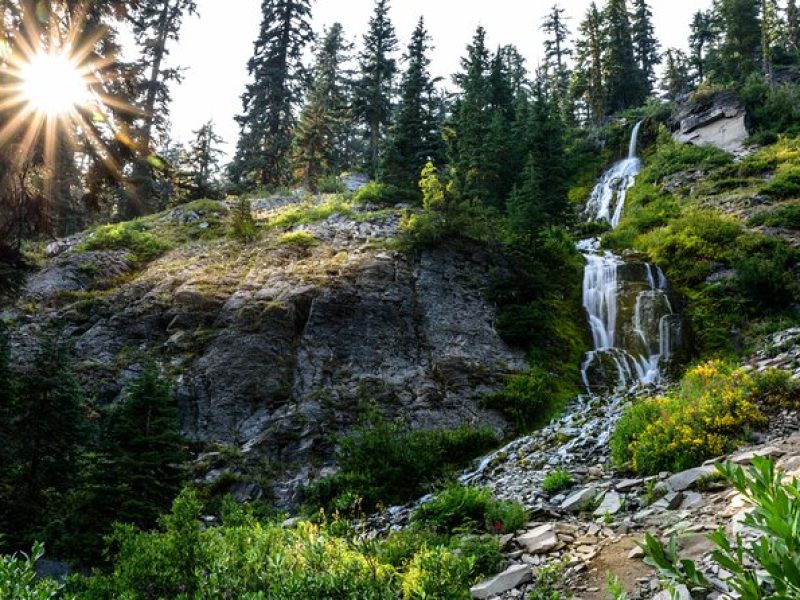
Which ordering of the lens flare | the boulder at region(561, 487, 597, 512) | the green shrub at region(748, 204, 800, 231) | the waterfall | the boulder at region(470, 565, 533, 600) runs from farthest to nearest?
the green shrub at region(748, 204, 800, 231) < the waterfall < the lens flare < the boulder at region(561, 487, 597, 512) < the boulder at region(470, 565, 533, 600)

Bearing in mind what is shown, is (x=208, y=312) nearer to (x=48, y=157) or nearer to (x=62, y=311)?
(x=62, y=311)

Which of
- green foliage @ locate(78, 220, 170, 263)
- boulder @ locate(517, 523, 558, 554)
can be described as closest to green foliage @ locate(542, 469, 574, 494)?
boulder @ locate(517, 523, 558, 554)

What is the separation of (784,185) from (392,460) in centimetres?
2249

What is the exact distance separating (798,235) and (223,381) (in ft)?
66.0

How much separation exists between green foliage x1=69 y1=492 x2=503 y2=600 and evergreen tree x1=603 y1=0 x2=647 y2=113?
5528 cm

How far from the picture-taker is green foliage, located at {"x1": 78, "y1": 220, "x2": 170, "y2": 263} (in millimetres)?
19875

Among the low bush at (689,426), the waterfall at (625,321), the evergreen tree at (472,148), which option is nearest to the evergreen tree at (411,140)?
the evergreen tree at (472,148)

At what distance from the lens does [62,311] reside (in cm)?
1583

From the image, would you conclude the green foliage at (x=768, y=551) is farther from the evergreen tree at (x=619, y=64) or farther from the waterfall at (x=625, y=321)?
the evergreen tree at (x=619, y=64)

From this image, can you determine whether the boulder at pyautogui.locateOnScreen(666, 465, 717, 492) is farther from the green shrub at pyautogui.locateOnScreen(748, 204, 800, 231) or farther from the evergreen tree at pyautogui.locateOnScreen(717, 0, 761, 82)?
the evergreen tree at pyautogui.locateOnScreen(717, 0, 761, 82)

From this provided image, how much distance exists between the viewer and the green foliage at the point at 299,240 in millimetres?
20188

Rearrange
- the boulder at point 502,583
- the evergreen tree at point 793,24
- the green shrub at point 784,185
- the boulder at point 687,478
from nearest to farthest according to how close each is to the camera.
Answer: the boulder at point 502,583 < the boulder at point 687,478 < the green shrub at point 784,185 < the evergreen tree at point 793,24

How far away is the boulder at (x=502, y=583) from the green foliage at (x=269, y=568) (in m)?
0.27

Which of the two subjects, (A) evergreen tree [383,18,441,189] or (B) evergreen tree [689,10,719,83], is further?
(B) evergreen tree [689,10,719,83]
